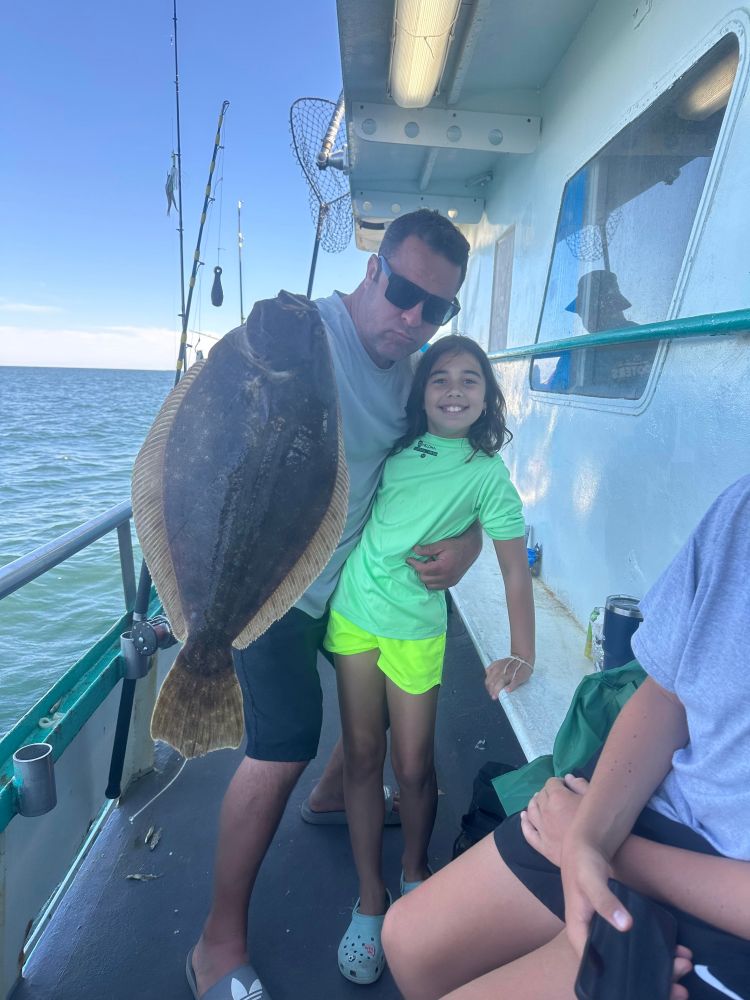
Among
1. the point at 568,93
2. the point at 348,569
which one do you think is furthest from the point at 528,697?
the point at 568,93

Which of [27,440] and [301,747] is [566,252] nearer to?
[301,747]

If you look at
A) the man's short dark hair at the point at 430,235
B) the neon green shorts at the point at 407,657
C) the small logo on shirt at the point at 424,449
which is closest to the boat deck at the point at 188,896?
the neon green shorts at the point at 407,657

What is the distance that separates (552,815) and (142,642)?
173 centimetres

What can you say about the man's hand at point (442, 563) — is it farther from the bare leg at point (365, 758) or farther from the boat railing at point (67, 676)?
the boat railing at point (67, 676)

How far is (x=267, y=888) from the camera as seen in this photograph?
7.53 ft

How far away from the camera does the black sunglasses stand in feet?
6.41

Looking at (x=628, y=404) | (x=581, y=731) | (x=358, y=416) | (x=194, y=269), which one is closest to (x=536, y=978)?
(x=581, y=731)

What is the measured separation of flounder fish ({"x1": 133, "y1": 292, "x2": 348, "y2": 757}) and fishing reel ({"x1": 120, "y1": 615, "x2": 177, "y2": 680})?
714mm

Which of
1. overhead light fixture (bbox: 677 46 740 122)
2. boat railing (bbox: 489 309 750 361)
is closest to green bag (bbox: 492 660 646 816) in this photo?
boat railing (bbox: 489 309 750 361)

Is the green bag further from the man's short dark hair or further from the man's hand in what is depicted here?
the man's short dark hair

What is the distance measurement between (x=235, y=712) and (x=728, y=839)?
1275 mm

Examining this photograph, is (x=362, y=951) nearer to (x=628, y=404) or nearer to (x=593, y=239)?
(x=628, y=404)

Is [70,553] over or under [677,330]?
under

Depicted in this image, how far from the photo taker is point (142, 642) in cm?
246
